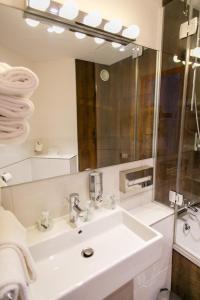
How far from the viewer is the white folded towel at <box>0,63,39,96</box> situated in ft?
1.90

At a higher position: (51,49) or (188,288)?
(51,49)

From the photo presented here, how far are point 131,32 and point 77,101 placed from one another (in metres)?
0.61

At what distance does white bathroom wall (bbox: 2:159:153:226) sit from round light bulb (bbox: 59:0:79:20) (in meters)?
0.94

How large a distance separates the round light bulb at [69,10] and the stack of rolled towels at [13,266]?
1.12m

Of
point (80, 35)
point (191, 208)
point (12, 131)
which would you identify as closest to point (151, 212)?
point (191, 208)

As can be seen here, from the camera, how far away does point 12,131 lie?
2.11 ft

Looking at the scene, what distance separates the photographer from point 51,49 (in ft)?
3.66

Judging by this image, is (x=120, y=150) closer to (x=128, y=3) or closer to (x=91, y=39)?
(x=91, y=39)

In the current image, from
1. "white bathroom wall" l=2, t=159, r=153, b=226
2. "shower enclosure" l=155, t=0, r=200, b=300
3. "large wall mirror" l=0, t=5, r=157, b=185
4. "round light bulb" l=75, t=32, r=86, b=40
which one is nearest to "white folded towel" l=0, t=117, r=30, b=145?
"large wall mirror" l=0, t=5, r=157, b=185

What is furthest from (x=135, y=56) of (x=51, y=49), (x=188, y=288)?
(x=188, y=288)

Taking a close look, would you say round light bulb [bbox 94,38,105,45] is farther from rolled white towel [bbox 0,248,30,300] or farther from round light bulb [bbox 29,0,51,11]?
rolled white towel [bbox 0,248,30,300]

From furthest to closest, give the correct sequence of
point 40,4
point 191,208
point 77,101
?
point 191,208, point 77,101, point 40,4

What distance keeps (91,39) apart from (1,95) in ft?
2.91

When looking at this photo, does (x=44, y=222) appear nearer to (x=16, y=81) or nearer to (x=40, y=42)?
(x=16, y=81)
